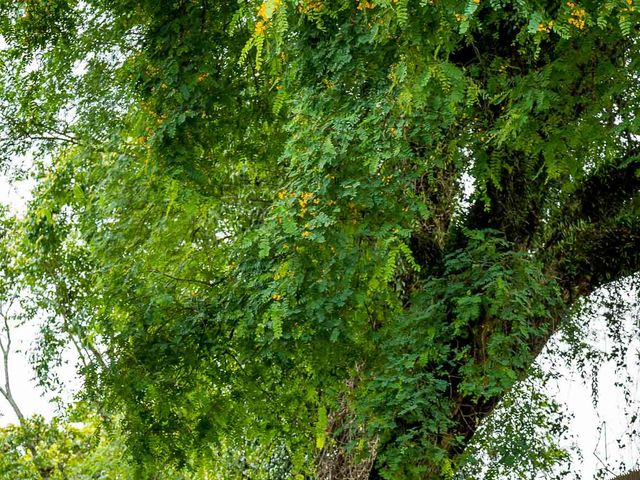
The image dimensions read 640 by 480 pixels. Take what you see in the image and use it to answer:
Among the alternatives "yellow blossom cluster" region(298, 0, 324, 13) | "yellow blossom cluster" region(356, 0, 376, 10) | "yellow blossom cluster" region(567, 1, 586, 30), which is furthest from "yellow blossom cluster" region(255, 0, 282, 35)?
"yellow blossom cluster" region(567, 1, 586, 30)

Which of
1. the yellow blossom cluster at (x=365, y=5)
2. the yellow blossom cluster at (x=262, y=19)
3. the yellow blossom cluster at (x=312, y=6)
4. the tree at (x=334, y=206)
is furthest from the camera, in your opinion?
the tree at (x=334, y=206)

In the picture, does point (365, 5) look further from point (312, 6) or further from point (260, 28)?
→ point (260, 28)

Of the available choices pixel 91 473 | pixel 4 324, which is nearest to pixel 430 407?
pixel 91 473

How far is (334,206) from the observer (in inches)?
219

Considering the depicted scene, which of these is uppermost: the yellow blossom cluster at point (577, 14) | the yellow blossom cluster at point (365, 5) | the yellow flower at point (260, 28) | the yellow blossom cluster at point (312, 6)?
the yellow blossom cluster at point (312, 6)

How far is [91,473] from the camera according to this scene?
10.8m

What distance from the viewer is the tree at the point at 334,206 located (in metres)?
5.53

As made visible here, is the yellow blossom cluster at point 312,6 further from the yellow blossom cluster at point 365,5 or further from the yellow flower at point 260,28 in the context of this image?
the yellow flower at point 260,28

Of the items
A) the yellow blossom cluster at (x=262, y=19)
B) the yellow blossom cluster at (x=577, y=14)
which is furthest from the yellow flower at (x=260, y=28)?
the yellow blossom cluster at (x=577, y=14)

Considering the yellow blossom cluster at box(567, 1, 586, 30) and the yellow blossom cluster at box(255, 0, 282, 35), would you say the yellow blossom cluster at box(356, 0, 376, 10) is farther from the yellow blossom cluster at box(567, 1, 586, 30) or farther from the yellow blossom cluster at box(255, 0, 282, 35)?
the yellow blossom cluster at box(567, 1, 586, 30)

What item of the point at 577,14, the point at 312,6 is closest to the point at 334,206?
the point at 312,6

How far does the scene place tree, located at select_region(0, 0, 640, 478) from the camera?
218 inches

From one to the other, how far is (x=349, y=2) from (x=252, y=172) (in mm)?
2745

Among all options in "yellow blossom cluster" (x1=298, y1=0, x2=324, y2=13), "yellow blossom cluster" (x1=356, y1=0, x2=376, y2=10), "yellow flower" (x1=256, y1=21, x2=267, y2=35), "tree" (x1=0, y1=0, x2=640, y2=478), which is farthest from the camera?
"tree" (x1=0, y1=0, x2=640, y2=478)
